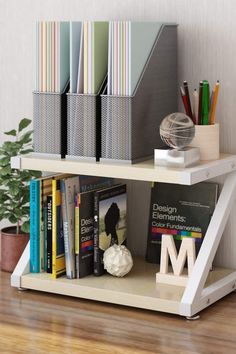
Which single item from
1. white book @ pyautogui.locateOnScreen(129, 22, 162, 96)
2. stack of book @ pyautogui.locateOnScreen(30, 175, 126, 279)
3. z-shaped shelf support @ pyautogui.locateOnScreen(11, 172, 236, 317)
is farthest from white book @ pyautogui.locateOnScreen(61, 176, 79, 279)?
white book @ pyautogui.locateOnScreen(129, 22, 162, 96)

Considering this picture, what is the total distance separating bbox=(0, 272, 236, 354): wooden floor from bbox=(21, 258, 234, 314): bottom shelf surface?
20 millimetres

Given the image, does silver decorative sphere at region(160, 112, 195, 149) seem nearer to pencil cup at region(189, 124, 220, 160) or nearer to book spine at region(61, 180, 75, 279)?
pencil cup at region(189, 124, 220, 160)

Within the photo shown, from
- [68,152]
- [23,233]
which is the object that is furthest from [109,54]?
[23,233]

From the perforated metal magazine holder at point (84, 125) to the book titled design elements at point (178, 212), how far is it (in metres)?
0.21

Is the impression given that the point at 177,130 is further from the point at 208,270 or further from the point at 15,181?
the point at 15,181

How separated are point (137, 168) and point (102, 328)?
0.31m

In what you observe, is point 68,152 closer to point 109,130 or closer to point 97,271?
point 109,130

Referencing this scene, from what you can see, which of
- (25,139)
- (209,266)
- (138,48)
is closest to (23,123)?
(25,139)

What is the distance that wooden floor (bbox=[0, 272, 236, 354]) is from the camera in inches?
61.8

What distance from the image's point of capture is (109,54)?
177cm

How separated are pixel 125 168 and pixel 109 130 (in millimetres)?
98

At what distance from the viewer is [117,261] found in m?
1.83

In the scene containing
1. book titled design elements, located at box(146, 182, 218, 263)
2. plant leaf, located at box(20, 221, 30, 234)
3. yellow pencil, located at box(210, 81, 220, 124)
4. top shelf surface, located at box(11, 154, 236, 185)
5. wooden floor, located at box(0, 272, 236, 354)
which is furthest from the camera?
plant leaf, located at box(20, 221, 30, 234)

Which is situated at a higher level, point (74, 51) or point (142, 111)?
point (74, 51)
